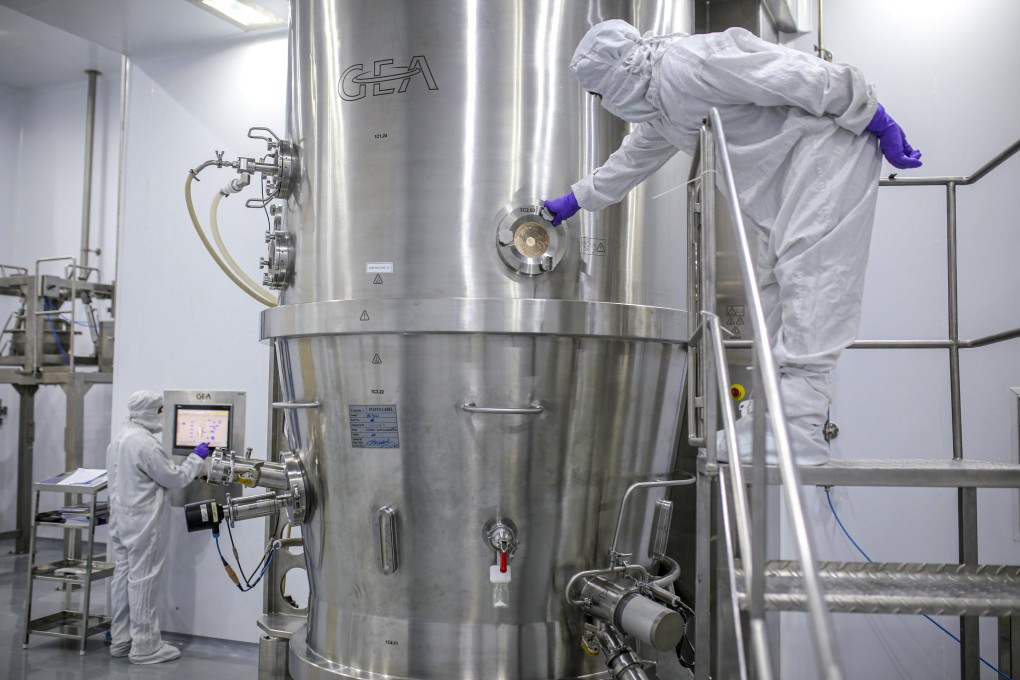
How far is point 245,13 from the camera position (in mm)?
4066

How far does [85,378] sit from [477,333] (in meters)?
4.51

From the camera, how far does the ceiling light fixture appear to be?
12.9 ft

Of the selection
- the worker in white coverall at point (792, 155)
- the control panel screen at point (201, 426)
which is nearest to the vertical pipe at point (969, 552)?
the worker in white coverall at point (792, 155)

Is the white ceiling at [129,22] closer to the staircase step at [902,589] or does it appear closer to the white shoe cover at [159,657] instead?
the white shoe cover at [159,657]

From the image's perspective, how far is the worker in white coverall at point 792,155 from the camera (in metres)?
1.71

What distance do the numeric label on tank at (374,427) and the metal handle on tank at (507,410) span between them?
0.21 metres

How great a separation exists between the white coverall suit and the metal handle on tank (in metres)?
0.62

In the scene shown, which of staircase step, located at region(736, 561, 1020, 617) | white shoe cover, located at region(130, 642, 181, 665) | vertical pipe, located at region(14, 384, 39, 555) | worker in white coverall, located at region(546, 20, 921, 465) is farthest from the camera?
vertical pipe, located at region(14, 384, 39, 555)

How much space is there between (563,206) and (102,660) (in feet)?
11.5

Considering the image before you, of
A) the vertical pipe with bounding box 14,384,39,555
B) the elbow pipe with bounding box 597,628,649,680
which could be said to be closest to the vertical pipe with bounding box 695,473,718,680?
the elbow pipe with bounding box 597,628,649,680

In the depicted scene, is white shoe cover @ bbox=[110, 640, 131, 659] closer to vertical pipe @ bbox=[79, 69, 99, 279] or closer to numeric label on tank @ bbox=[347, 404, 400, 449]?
numeric label on tank @ bbox=[347, 404, 400, 449]

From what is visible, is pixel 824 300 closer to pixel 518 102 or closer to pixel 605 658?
pixel 518 102

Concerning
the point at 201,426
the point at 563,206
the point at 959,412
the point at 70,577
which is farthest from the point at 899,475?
the point at 70,577

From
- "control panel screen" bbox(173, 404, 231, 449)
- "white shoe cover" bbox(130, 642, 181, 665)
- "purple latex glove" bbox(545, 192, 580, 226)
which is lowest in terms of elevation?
"white shoe cover" bbox(130, 642, 181, 665)
